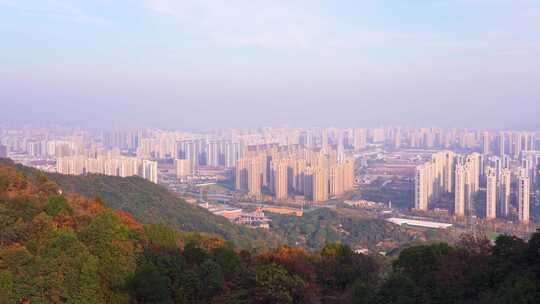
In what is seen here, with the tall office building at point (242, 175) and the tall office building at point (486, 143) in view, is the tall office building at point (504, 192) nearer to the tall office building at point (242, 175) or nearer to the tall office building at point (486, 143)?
the tall office building at point (242, 175)

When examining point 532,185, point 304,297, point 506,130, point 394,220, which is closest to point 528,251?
point 304,297

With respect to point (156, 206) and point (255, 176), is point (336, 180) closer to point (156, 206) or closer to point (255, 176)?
point (255, 176)

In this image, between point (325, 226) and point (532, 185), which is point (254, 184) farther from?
point (532, 185)

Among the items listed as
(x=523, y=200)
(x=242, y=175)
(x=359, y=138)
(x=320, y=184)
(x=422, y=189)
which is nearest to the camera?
(x=523, y=200)

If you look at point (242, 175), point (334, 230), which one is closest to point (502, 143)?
point (242, 175)

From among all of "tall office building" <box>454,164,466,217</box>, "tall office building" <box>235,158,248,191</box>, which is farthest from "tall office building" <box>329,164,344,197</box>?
"tall office building" <box>454,164,466,217</box>

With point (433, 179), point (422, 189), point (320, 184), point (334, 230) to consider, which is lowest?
point (334, 230)

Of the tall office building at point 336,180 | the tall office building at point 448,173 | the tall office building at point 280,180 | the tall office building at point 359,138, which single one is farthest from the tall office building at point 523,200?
the tall office building at point 359,138
